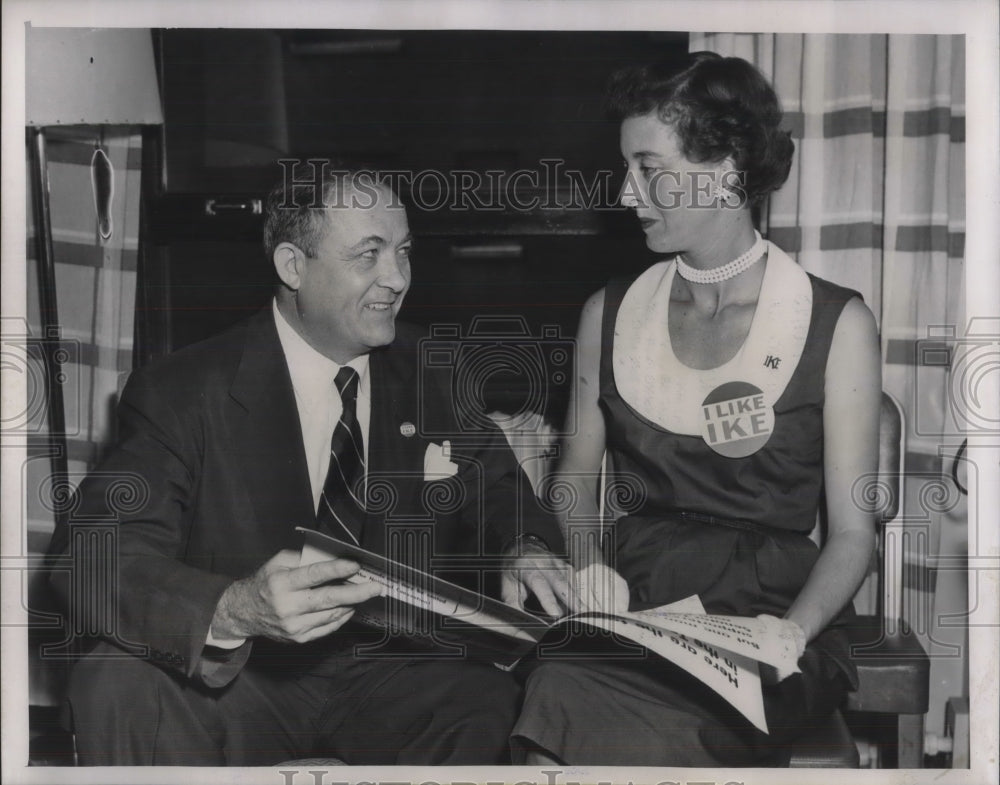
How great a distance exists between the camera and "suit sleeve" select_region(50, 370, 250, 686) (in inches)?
50.6

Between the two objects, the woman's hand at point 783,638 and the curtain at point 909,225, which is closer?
the woman's hand at point 783,638

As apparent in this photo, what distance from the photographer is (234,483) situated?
4.28 ft

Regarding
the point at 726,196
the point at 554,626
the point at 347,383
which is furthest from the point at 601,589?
the point at 726,196

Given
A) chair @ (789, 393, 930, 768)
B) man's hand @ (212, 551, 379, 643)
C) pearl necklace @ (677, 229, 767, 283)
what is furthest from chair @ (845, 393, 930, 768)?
man's hand @ (212, 551, 379, 643)

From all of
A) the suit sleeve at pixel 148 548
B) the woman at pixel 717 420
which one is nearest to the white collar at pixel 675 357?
the woman at pixel 717 420

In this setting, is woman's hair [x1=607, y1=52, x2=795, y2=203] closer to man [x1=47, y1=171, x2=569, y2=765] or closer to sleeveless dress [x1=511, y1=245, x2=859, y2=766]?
sleeveless dress [x1=511, y1=245, x2=859, y2=766]

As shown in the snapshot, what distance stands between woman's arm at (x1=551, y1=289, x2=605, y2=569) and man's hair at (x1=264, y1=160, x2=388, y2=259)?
0.35 metres

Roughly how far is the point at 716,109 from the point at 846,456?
0.49 metres

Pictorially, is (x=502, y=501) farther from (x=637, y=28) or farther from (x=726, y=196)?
(x=637, y=28)

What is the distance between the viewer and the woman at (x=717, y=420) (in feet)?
4.23

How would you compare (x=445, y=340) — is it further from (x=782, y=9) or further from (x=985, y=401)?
(x=985, y=401)

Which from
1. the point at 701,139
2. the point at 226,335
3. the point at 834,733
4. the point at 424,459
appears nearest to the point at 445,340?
the point at 424,459

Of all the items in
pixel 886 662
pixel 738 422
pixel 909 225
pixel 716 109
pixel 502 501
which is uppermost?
pixel 716 109

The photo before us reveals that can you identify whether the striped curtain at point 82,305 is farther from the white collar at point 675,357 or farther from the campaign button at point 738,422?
the campaign button at point 738,422
